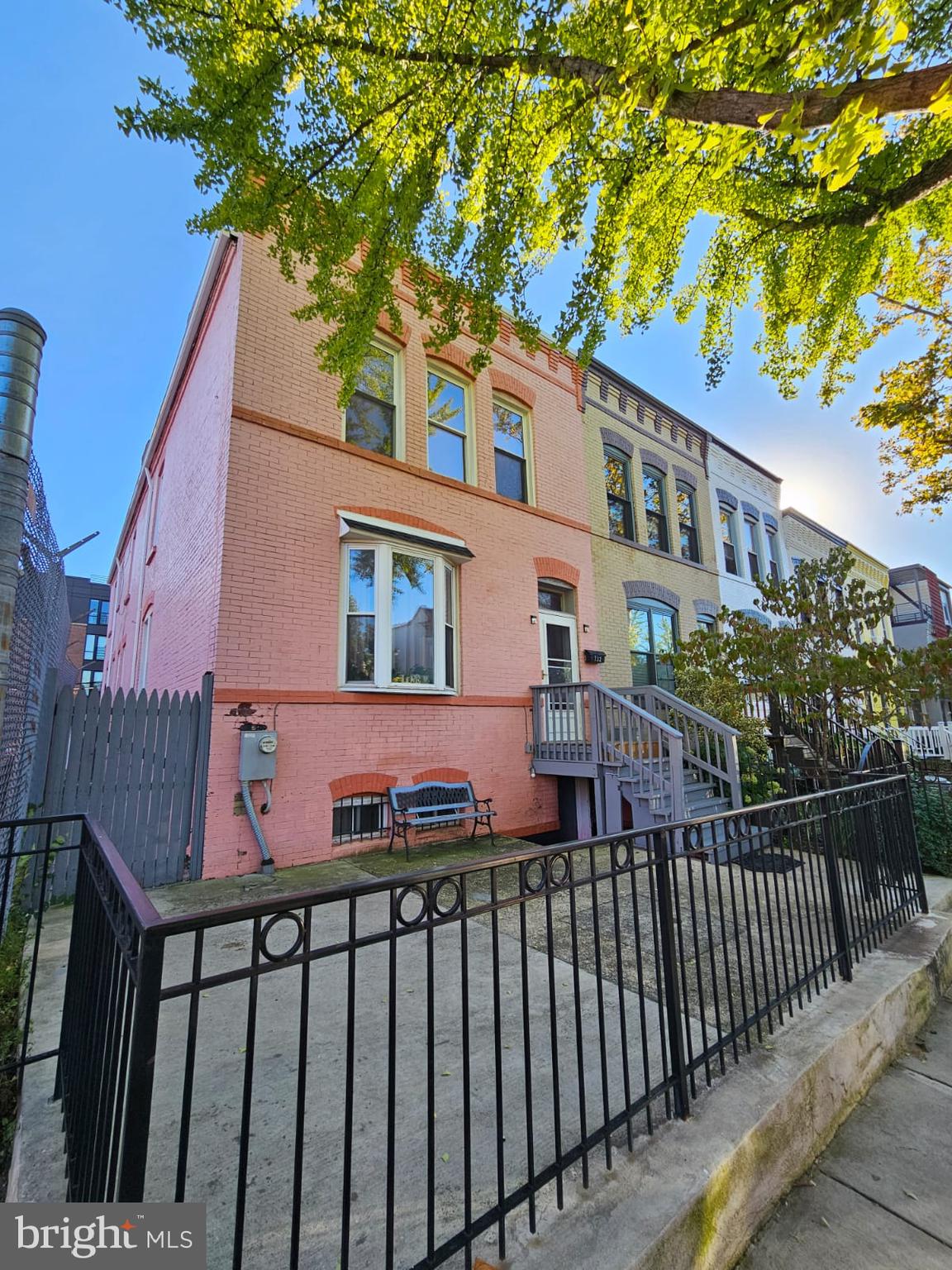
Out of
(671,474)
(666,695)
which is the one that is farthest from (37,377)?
(671,474)

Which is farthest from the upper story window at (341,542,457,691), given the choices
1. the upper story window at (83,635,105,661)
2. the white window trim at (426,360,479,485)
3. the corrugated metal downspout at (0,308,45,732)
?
the upper story window at (83,635,105,661)

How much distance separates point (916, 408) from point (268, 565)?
14833 mm

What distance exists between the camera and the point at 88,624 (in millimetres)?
38562

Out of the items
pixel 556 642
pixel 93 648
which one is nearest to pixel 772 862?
pixel 556 642

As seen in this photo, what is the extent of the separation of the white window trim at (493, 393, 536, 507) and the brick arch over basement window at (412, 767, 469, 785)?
494cm

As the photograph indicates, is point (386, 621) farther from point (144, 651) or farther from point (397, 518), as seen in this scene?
point (144, 651)

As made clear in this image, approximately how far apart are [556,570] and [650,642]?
343cm

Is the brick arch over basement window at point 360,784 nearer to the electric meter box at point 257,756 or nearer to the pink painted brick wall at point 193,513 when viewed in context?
the electric meter box at point 257,756

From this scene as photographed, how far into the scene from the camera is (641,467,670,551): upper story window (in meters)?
13.3

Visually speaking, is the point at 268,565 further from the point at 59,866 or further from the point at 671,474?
the point at 671,474

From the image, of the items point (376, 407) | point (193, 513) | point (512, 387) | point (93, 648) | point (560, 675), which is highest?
point (93, 648)

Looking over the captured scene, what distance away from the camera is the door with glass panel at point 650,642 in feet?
38.9

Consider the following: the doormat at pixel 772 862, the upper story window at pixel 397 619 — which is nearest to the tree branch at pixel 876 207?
the upper story window at pixel 397 619

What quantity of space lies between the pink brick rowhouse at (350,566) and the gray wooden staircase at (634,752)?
0.57m
